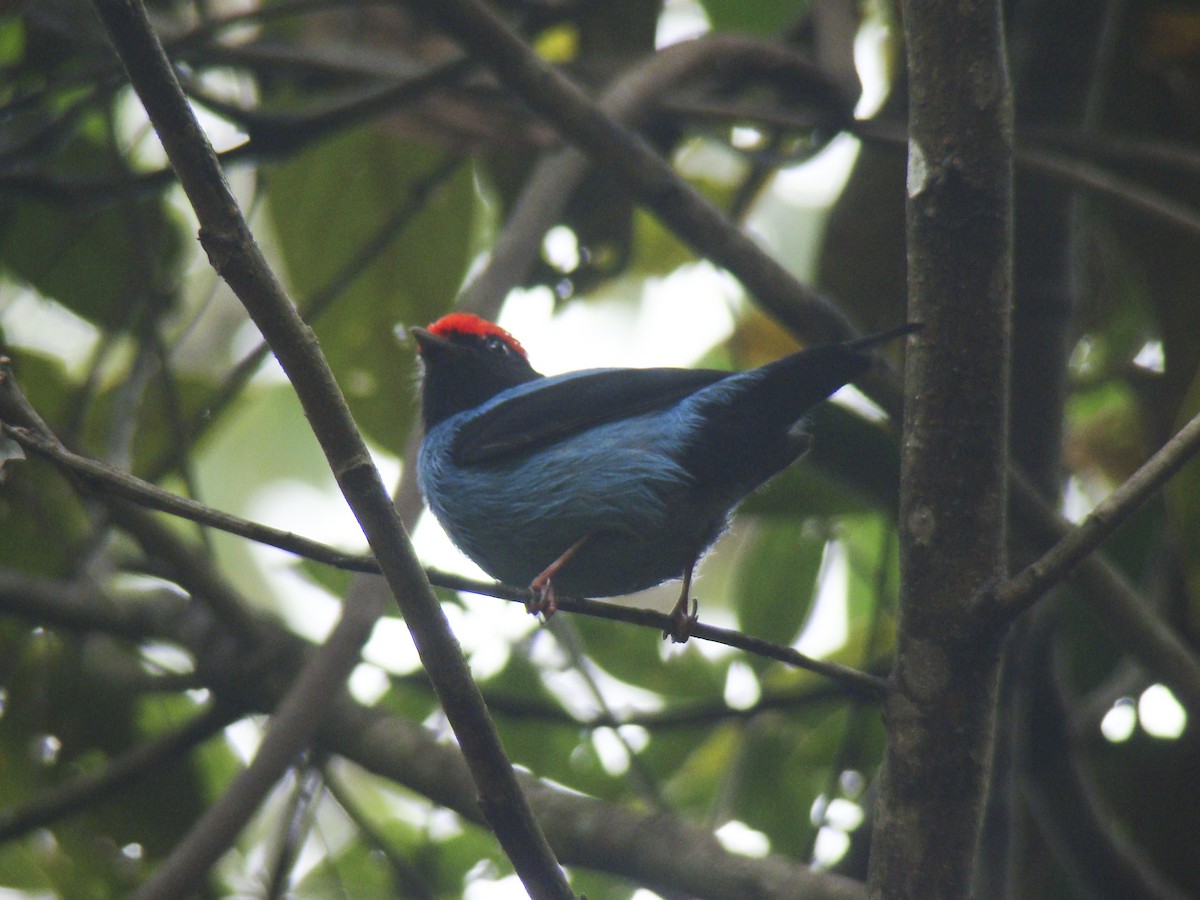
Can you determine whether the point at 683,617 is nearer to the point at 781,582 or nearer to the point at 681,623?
the point at 681,623

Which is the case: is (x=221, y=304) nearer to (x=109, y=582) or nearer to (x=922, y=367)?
(x=109, y=582)

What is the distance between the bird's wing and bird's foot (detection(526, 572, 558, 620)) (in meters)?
0.50

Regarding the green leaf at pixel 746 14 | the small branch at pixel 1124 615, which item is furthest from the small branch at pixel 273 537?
the green leaf at pixel 746 14

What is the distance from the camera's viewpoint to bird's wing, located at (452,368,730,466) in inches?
148

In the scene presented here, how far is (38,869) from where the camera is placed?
458cm

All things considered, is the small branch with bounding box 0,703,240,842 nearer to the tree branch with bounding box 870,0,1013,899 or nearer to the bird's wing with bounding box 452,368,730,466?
the bird's wing with bounding box 452,368,730,466

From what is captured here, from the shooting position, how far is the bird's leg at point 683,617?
2900 mm

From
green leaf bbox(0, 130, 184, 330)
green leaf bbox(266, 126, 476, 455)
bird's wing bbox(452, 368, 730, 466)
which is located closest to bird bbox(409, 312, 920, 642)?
bird's wing bbox(452, 368, 730, 466)

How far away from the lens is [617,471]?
11.7 feet

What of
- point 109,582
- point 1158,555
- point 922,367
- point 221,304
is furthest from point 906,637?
point 221,304

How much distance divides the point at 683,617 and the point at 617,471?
50 centimetres

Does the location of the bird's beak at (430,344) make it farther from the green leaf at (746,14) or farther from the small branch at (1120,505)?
the small branch at (1120,505)

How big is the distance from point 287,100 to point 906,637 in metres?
4.06

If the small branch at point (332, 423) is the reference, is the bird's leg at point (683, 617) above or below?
above
